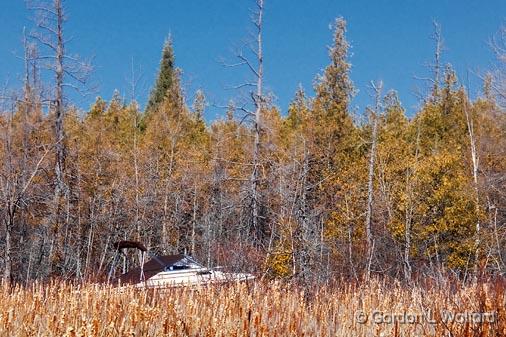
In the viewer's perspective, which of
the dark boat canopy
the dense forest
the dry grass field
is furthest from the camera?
the dense forest

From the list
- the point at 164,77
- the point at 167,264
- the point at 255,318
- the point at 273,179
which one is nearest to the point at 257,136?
the point at 273,179

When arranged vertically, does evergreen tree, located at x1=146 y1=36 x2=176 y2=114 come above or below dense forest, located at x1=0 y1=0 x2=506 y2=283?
above

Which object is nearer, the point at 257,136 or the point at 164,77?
the point at 257,136

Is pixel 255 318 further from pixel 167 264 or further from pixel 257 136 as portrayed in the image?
pixel 257 136

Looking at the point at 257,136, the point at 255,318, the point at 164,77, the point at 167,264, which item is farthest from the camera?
the point at 164,77

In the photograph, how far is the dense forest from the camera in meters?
15.6

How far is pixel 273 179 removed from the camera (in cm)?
1884

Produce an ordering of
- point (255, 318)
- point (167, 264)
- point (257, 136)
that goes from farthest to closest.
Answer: point (257, 136)
point (167, 264)
point (255, 318)

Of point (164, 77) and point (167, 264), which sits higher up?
point (164, 77)

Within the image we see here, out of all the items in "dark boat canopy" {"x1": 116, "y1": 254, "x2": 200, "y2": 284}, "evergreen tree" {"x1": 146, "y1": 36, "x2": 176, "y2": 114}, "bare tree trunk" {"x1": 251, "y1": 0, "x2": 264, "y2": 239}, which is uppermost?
"evergreen tree" {"x1": 146, "y1": 36, "x2": 176, "y2": 114}

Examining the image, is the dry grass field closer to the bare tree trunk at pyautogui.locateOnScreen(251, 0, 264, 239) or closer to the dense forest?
the dense forest

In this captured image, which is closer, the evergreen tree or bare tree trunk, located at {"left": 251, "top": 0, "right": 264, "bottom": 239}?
bare tree trunk, located at {"left": 251, "top": 0, "right": 264, "bottom": 239}

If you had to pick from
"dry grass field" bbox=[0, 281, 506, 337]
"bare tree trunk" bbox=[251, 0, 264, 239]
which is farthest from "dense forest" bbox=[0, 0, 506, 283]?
"dry grass field" bbox=[0, 281, 506, 337]

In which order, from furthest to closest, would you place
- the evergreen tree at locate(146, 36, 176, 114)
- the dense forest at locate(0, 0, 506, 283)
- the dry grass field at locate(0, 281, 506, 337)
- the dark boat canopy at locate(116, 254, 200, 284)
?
the evergreen tree at locate(146, 36, 176, 114) < the dense forest at locate(0, 0, 506, 283) < the dark boat canopy at locate(116, 254, 200, 284) < the dry grass field at locate(0, 281, 506, 337)
